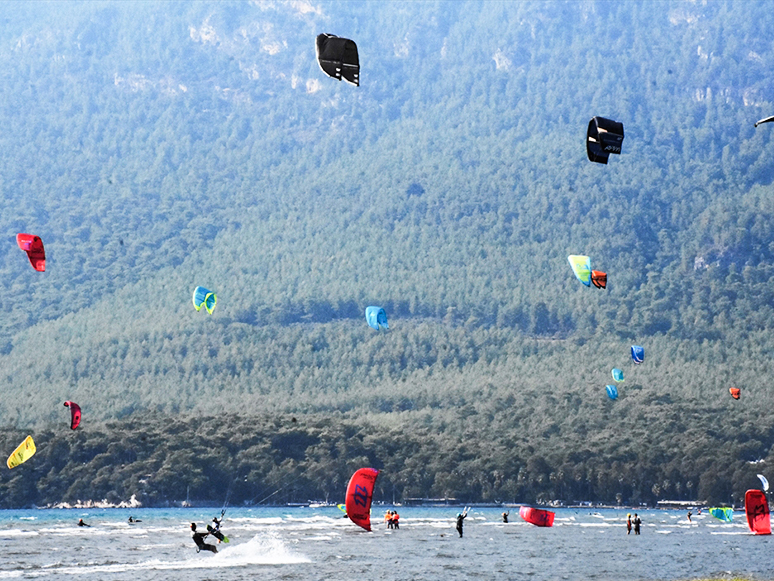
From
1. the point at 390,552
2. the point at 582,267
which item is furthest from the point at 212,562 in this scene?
the point at 582,267

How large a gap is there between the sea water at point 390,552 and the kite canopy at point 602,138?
2776 centimetres

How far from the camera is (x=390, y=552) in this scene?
312 ft

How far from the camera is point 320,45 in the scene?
49.6 metres

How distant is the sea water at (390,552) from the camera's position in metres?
77.9

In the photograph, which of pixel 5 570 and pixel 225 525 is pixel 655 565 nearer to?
pixel 5 570

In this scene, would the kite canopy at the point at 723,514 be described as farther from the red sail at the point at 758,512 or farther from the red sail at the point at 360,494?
the red sail at the point at 360,494

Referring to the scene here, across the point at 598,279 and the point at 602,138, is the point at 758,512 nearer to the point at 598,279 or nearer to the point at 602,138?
the point at 602,138

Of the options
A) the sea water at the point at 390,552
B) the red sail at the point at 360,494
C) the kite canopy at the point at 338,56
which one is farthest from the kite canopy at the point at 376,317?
the kite canopy at the point at 338,56

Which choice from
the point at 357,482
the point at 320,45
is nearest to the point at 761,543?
the point at 357,482

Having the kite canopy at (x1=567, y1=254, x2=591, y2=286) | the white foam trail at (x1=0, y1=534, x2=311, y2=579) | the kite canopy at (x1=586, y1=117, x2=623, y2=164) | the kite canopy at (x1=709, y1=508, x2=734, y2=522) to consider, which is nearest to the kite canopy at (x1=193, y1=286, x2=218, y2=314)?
the white foam trail at (x1=0, y1=534, x2=311, y2=579)

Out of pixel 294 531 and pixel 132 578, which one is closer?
pixel 132 578

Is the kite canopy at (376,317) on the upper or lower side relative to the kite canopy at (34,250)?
upper

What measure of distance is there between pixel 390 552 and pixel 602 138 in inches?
1840

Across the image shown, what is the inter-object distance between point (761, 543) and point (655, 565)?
24773 millimetres
